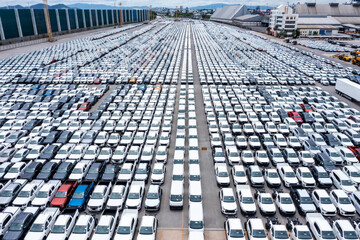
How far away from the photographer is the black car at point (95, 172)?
1914 cm

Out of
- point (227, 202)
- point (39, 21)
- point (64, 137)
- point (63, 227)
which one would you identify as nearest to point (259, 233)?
point (227, 202)

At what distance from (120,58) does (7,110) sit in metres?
39.4

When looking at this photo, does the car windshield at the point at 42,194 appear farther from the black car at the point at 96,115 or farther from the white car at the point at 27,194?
the black car at the point at 96,115

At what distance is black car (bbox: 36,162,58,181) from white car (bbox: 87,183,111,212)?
471 cm

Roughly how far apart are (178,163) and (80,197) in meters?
8.16

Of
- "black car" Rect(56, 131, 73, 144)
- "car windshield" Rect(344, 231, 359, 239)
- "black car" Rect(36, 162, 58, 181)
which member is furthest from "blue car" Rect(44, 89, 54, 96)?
"car windshield" Rect(344, 231, 359, 239)

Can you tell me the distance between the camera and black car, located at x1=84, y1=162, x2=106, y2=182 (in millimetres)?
19141

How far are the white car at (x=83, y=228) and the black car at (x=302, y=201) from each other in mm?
13694

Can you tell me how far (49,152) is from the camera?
22.4 metres

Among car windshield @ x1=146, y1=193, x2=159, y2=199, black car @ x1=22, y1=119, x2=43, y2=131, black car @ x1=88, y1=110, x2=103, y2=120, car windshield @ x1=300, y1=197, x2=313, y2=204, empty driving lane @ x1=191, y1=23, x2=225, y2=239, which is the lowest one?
empty driving lane @ x1=191, y1=23, x2=225, y2=239

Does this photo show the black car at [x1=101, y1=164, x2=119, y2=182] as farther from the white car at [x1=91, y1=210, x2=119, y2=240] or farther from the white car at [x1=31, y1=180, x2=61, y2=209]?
the white car at [x1=91, y1=210, x2=119, y2=240]

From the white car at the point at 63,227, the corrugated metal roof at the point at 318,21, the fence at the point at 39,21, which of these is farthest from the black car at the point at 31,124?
the corrugated metal roof at the point at 318,21

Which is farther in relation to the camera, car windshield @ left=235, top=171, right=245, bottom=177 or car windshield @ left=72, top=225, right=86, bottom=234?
car windshield @ left=235, top=171, right=245, bottom=177

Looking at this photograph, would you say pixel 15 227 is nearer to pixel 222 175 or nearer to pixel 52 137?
pixel 52 137
